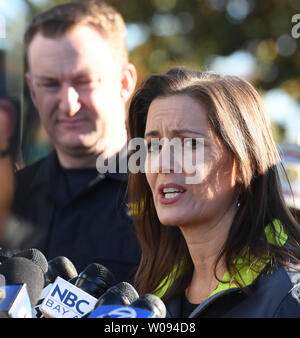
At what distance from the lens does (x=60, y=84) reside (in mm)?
3105

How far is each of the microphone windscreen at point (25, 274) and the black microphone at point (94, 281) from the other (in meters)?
0.14

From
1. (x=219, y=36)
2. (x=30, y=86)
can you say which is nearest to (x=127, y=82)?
(x=30, y=86)

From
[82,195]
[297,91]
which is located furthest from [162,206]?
[297,91]

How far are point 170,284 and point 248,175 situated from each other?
1.55ft

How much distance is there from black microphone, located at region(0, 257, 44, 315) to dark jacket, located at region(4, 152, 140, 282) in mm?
933

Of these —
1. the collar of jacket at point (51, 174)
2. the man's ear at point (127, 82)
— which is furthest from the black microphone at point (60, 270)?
the man's ear at point (127, 82)

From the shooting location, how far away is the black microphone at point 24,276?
1741 millimetres

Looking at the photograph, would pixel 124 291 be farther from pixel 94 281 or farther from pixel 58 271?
pixel 58 271

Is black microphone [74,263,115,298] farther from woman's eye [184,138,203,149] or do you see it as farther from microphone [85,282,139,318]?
woman's eye [184,138,203,149]

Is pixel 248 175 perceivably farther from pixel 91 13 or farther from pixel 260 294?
pixel 91 13

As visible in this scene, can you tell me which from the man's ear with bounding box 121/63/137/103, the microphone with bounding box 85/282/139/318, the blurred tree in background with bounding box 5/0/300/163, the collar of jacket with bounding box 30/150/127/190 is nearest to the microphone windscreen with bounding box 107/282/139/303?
the microphone with bounding box 85/282/139/318

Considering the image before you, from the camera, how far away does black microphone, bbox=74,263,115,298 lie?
1.92 meters

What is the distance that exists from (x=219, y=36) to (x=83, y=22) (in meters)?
6.49

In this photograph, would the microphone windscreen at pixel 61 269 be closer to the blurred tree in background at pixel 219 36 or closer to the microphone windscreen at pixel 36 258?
the microphone windscreen at pixel 36 258
